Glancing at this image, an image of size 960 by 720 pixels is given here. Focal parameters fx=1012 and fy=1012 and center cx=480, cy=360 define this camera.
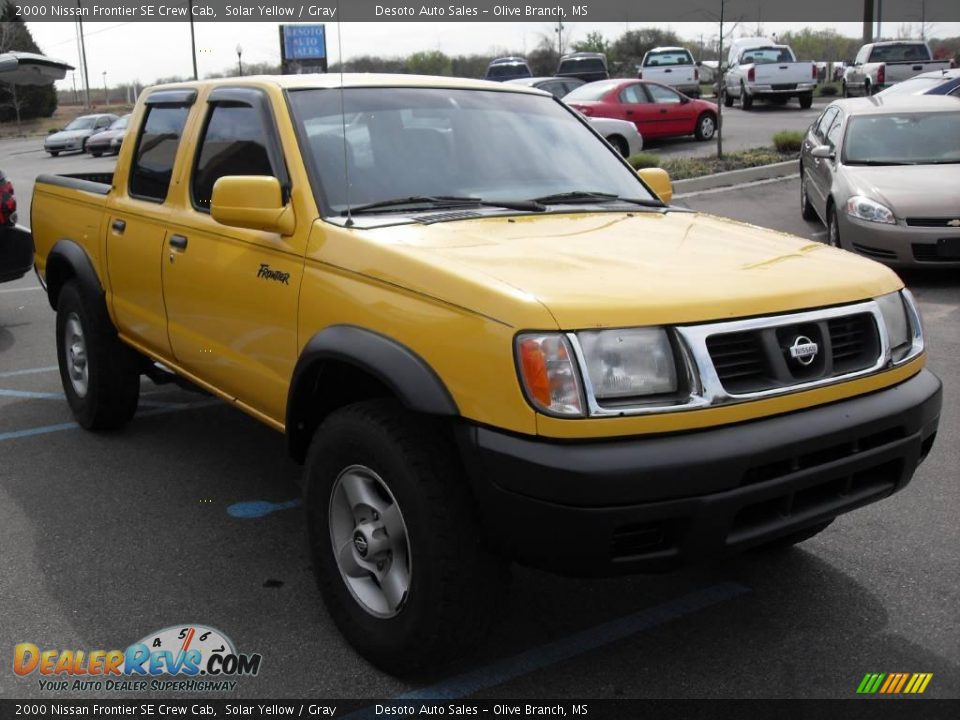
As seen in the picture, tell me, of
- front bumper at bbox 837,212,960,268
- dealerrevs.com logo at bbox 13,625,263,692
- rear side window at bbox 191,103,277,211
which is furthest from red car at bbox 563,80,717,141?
dealerrevs.com logo at bbox 13,625,263,692

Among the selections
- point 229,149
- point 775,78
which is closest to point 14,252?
point 229,149

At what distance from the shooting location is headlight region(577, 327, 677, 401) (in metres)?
2.68

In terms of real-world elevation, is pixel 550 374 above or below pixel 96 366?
above

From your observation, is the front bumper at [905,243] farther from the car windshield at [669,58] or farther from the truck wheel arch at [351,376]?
Answer: the car windshield at [669,58]

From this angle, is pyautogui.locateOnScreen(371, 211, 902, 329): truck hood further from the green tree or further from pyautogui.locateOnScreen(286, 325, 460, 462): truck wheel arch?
the green tree

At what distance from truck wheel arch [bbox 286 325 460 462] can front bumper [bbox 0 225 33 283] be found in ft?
17.6

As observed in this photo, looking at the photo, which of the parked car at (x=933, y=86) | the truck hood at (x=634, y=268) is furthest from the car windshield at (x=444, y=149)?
the parked car at (x=933, y=86)

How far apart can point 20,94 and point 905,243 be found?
63476 millimetres

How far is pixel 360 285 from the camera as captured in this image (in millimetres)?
3221

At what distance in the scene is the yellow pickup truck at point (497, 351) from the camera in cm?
266

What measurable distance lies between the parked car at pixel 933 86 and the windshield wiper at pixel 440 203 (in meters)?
14.1

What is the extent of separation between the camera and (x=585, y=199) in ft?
13.3

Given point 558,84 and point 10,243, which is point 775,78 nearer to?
point 558,84

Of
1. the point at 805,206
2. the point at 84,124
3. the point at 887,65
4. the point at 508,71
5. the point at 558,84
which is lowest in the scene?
the point at 805,206
